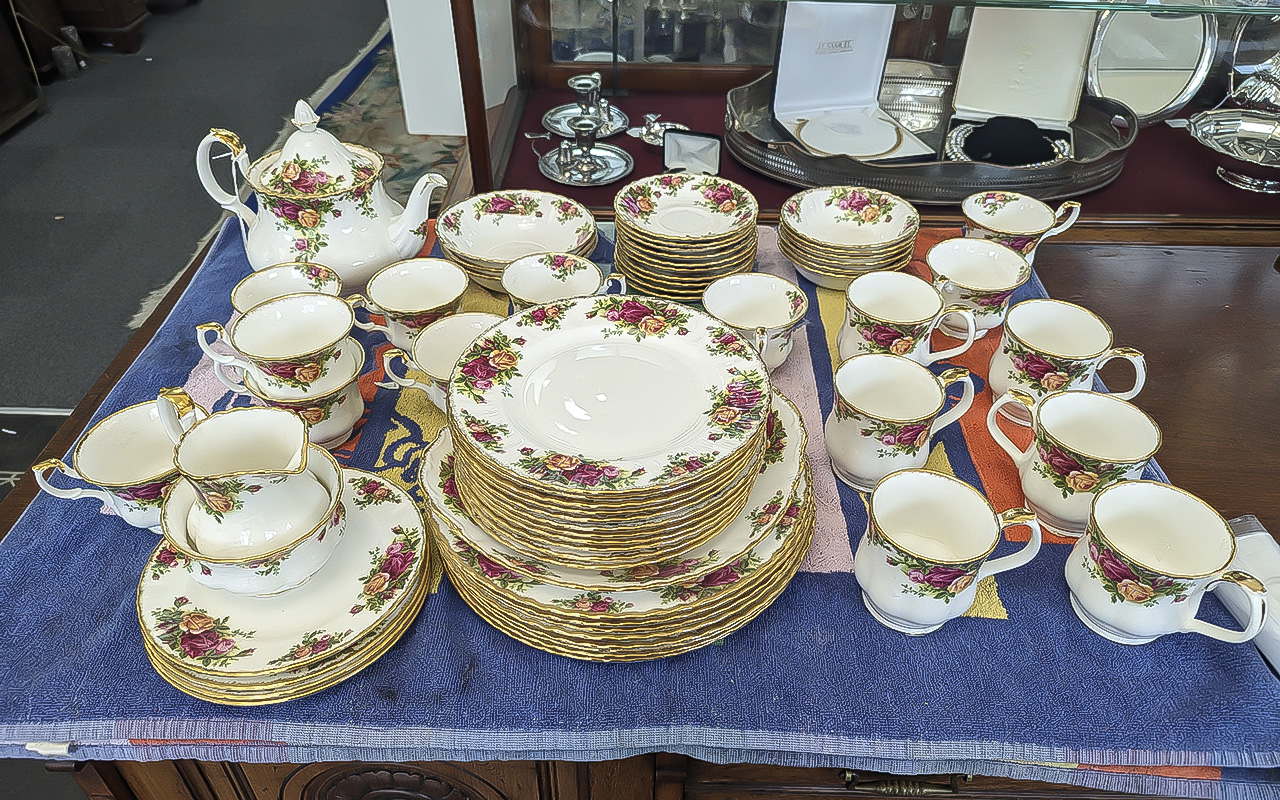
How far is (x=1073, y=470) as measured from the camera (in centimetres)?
70

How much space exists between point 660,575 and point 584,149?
86cm

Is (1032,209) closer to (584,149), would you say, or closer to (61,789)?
(584,149)

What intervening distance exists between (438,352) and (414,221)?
20cm

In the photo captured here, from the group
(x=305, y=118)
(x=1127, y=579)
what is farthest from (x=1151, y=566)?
(x=305, y=118)

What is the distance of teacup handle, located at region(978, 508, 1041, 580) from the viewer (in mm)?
620

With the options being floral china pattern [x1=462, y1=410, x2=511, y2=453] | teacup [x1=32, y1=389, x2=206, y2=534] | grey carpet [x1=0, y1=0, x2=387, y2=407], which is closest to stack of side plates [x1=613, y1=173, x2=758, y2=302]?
floral china pattern [x1=462, y1=410, x2=511, y2=453]

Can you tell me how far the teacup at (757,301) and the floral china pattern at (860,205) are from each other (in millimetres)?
208

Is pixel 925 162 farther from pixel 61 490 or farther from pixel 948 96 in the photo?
pixel 61 490

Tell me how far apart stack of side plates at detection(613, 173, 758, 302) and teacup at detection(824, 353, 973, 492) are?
0.24 meters

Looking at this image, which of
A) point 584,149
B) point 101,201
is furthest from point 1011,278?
point 101,201

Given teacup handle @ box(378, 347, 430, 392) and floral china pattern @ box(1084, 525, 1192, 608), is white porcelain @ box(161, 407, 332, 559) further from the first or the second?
floral china pattern @ box(1084, 525, 1192, 608)

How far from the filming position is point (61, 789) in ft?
3.92

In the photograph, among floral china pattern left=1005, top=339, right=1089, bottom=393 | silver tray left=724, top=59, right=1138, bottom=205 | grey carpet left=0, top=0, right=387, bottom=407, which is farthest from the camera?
grey carpet left=0, top=0, right=387, bottom=407

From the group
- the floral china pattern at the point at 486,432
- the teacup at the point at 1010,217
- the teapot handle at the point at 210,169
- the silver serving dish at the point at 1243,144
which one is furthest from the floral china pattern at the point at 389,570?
the silver serving dish at the point at 1243,144
